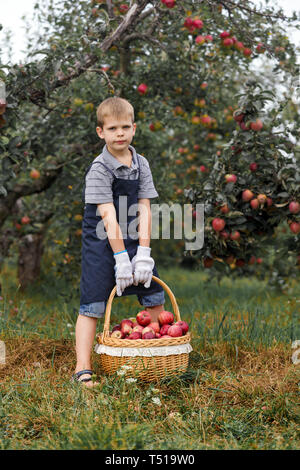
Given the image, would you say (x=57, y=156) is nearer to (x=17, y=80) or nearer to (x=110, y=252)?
(x=17, y=80)

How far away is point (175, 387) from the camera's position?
99.1 inches

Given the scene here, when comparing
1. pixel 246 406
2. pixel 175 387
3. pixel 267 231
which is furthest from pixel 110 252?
pixel 267 231

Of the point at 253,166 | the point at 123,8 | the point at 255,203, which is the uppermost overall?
the point at 123,8

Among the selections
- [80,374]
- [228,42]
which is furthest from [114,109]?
[228,42]

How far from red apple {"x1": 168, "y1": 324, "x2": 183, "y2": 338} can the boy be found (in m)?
0.27

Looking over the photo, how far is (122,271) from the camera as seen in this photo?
2.61 metres

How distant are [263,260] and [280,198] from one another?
260 centimetres

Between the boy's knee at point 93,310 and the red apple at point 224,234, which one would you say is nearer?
the boy's knee at point 93,310

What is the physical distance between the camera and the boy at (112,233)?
2670mm

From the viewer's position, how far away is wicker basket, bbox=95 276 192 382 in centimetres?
246

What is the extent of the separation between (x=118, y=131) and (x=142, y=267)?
74 centimetres

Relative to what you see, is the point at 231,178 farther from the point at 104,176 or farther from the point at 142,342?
the point at 142,342

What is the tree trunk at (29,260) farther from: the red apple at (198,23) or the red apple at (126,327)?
the red apple at (126,327)

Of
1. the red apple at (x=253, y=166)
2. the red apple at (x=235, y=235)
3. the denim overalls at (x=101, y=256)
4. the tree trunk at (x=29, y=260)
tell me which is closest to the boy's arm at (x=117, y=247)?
the denim overalls at (x=101, y=256)
